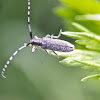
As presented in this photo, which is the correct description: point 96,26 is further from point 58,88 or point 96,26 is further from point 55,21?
point 55,21

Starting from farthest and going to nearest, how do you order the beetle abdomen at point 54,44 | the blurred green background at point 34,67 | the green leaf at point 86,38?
the blurred green background at point 34,67 < the beetle abdomen at point 54,44 < the green leaf at point 86,38

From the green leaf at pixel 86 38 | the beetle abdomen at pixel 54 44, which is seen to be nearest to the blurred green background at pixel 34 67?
the beetle abdomen at pixel 54 44

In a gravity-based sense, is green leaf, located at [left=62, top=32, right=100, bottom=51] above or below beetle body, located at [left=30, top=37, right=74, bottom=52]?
below

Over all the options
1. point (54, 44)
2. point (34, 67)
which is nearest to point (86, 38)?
point (54, 44)

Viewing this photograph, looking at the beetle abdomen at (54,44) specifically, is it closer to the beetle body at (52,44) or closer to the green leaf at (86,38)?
the beetle body at (52,44)

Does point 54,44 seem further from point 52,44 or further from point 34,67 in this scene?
point 34,67

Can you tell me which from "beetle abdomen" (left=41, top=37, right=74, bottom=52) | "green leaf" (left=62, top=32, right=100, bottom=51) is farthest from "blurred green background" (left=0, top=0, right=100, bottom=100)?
"green leaf" (left=62, top=32, right=100, bottom=51)

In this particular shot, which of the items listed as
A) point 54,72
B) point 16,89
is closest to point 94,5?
point 54,72

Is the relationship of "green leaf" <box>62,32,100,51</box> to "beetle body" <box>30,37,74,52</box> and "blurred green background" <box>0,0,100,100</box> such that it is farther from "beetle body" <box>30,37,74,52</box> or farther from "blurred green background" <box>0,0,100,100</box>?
"blurred green background" <box>0,0,100,100</box>
